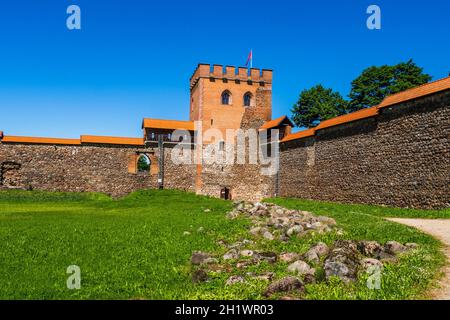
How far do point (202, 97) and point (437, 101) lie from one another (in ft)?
75.9

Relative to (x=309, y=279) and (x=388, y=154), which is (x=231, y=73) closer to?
(x=388, y=154)

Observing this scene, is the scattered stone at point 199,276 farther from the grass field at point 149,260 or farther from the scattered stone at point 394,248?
the scattered stone at point 394,248

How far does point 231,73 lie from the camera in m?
36.8

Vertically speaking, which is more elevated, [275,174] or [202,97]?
[202,97]

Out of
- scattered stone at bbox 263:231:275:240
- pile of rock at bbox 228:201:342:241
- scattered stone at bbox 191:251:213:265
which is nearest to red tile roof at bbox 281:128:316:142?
pile of rock at bbox 228:201:342:241

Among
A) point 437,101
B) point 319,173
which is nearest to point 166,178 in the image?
point 319,173

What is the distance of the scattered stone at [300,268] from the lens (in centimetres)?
657

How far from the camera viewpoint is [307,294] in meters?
5.54

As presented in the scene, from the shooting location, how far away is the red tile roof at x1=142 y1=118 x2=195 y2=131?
113ft

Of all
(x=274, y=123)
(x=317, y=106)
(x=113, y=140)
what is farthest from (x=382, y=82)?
(x=113, y=140)

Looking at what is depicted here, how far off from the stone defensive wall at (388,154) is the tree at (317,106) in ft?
61.0

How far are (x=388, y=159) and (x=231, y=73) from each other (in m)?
21.3
